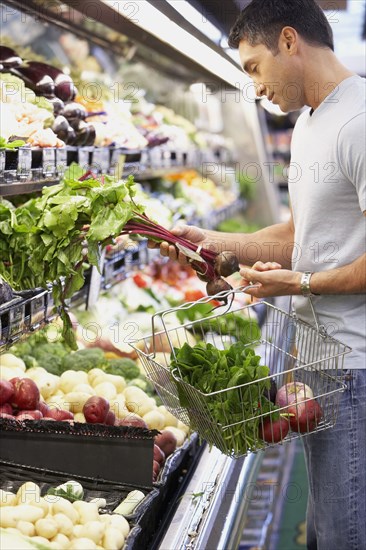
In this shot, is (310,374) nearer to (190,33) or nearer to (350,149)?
(350,149)

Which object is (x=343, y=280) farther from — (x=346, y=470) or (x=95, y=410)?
(x=95, y=410)

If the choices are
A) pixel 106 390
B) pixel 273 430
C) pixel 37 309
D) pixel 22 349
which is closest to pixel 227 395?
pixel 273 430

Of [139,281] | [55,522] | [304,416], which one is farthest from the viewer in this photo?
[139,281]

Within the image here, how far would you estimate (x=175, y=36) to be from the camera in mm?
3297

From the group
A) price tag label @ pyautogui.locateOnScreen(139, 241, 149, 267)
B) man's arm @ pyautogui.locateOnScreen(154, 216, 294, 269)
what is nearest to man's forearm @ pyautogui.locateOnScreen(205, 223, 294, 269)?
man's arm @ pyautogui.locateOnScreen(154, 216, 294, 269)

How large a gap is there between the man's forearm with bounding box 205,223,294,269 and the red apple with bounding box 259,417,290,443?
0.77 meters

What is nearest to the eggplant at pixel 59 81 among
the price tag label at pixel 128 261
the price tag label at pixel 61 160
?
the price tag label at pixel 61 160

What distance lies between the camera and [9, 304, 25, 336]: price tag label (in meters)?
2.38

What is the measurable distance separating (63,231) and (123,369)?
1.31 m

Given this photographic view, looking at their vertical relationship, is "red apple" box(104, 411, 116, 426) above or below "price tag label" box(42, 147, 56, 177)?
below

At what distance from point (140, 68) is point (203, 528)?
4.29 metres

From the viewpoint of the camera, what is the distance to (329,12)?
3904 millimetres

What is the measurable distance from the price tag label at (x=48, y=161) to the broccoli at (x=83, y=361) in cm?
93

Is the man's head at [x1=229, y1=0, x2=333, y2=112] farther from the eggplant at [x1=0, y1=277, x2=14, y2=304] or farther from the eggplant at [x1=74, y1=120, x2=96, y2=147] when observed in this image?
the eggplant at [x1=74, y1=120, x2=96, y2=147]
